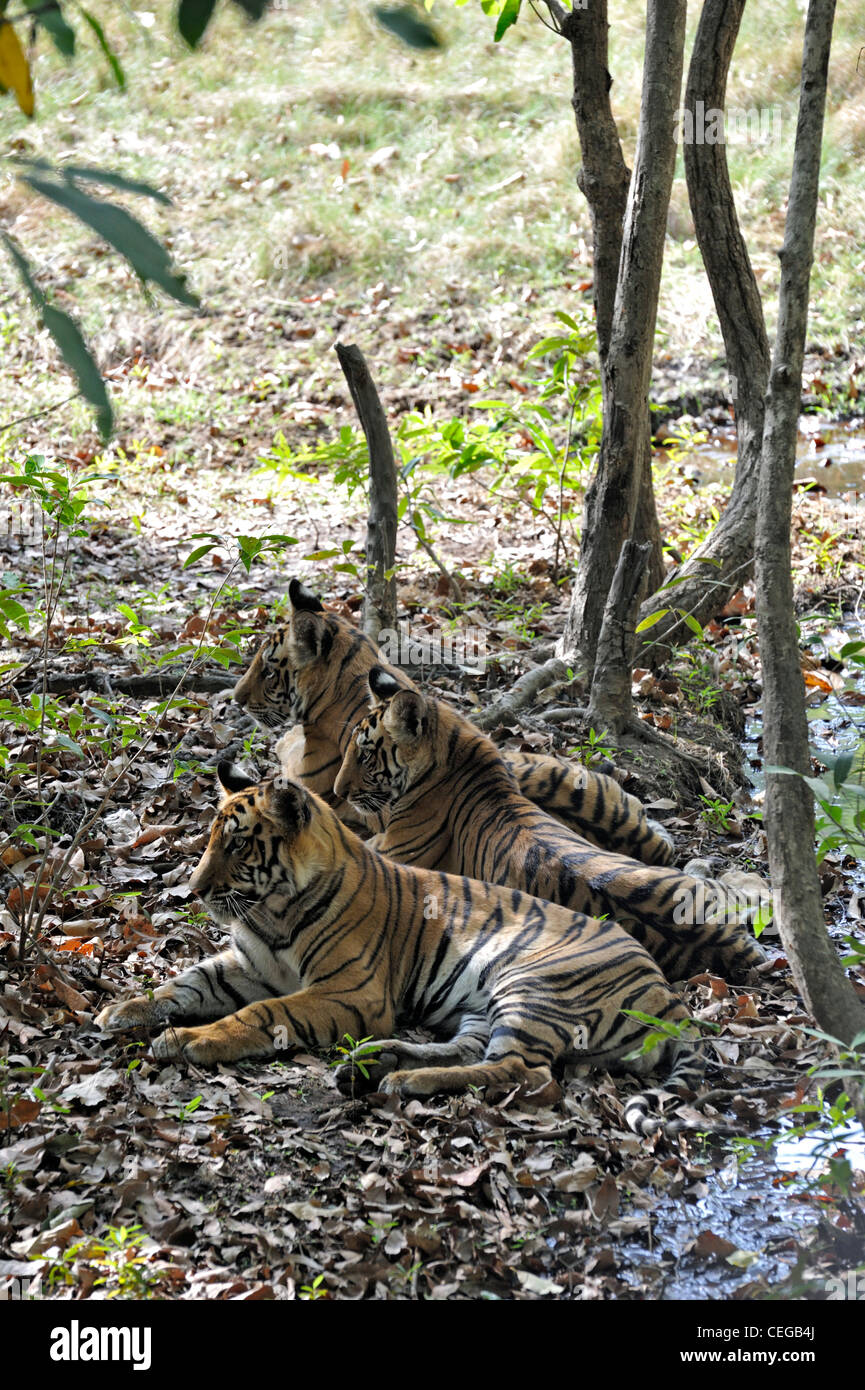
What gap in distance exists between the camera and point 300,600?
5.84 m

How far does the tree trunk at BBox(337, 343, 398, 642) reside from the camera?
6.80 m

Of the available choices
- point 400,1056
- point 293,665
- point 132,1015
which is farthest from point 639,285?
point 132,1015

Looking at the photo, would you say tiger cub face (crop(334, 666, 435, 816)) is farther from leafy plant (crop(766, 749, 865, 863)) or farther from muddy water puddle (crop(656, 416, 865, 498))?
muddy water puddle (crop(656, 416, 865, 498))

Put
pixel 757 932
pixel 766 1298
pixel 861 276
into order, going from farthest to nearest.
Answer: pixel 861 276 → pixel 757 932 → pixel 766 1298

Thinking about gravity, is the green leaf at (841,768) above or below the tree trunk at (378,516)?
below

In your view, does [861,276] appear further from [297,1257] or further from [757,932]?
[297,1257]

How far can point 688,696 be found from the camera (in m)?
6.94

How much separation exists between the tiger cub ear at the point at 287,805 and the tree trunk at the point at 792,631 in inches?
62.1

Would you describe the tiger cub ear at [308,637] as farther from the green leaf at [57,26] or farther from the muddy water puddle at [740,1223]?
the green leaf at [57,26]

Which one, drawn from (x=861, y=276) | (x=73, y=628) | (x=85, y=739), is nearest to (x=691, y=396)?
(x=861, y=276)

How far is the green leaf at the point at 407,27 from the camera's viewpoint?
1401 millimetres

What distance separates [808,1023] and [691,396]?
344 inches
